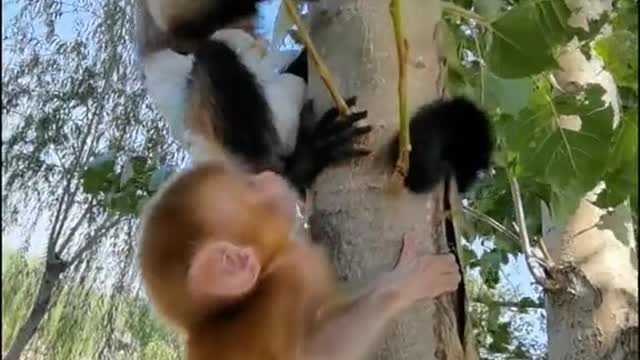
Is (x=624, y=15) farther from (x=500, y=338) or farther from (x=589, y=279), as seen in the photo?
(x=500, y=338)

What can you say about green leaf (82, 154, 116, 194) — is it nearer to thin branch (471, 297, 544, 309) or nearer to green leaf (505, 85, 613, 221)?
green leaf (505, 85, 613, 221)

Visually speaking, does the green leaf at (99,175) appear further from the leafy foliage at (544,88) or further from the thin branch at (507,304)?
the thin branch at (507,304)

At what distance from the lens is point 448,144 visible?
0.73 meters

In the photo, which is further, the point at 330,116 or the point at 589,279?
the point at 589,279

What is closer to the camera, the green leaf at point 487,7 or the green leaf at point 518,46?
the green leaf at point 518,46

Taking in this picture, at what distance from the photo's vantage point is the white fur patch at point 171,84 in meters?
1.07

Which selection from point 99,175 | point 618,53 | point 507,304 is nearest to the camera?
point 618,53

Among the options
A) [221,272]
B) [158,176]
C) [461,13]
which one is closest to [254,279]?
[221,272]

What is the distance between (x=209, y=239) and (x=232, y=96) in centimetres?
25

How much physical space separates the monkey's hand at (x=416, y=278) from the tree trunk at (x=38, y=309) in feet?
0.99

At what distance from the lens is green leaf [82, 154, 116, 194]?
1187 millimetres

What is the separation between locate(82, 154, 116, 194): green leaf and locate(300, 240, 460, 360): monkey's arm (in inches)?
21.3

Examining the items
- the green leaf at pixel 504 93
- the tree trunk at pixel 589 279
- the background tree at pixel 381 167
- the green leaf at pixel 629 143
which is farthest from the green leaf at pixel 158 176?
the green leaf at pixel 629 143

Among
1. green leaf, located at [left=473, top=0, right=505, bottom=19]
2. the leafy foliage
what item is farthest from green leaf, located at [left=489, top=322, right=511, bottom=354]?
green leaf, located at [left=473, top=0, right=505, bottom=19]
